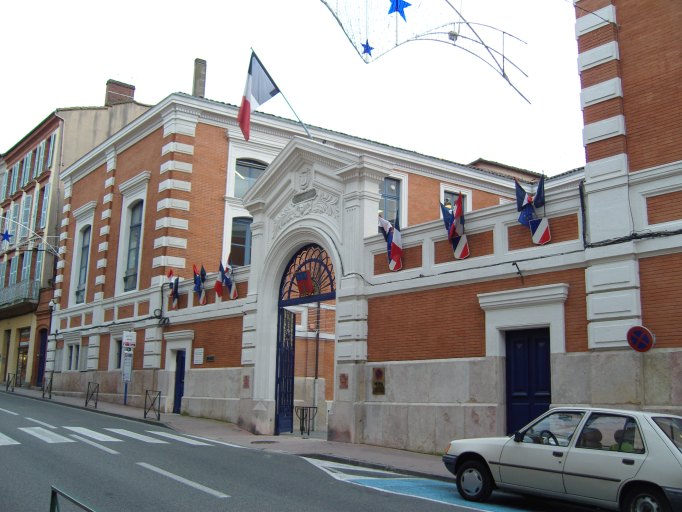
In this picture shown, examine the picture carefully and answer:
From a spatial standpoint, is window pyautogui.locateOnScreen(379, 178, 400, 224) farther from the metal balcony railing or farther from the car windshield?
the metal balcony railing

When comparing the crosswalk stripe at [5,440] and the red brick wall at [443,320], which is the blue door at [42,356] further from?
the red brick wall at [443,320]

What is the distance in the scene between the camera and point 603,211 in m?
12.8

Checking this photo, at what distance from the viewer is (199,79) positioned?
3203 centimetres

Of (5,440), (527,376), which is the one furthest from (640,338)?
(5,440)

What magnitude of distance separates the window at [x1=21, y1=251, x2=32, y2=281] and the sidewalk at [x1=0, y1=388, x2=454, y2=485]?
19678 mm

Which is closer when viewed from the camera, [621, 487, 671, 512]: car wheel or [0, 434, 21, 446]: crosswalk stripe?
[621, 487, 671, 512]: car wheel

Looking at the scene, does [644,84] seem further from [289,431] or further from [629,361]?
[289,431]

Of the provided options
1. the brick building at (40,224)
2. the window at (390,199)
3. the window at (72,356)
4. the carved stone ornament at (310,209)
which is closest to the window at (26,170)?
the brick building at (40,224)

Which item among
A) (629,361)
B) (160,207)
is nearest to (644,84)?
(629,361)

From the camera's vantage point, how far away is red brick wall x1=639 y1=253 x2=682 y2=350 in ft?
38.0

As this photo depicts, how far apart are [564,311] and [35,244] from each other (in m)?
35.3

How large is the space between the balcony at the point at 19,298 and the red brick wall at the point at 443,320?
27.9 m

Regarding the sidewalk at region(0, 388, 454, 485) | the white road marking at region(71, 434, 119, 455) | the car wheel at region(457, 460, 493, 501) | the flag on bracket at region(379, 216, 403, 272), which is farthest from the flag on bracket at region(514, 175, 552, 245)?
the white road marking at region(71, 434, 119, 455)

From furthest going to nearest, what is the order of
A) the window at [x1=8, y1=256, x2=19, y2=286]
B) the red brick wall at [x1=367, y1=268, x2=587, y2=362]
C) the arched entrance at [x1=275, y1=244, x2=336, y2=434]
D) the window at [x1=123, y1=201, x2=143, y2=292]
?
the window at [x1=8, y1=256, x2=19, y2=286], the window at [x1=123, y1=201, x2=143, y2=292], the arched entrance at [x1=275, y1=244, x2=336, y2=434], the red brick wall at [x1=367, y1=268, x2=587, y2=362]
